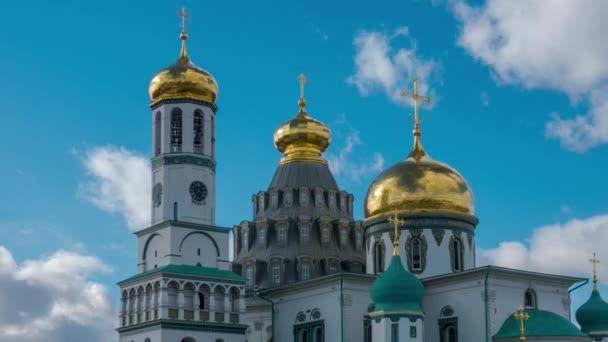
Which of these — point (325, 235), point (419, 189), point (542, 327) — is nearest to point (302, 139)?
point (325, 235)

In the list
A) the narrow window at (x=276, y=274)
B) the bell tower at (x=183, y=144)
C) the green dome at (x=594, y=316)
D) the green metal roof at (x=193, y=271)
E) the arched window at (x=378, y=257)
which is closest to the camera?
the green metal roof at (x=193, y=271)

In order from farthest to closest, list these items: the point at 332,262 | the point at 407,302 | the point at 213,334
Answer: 1. the point at 332,262
2. the point at 213,334
3. the point at 407,302

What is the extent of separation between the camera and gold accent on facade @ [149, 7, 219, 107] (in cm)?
4250

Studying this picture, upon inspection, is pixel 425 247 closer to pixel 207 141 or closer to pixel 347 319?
pixel 347 319

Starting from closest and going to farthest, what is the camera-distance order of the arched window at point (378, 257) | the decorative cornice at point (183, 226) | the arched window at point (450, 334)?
the arched window at point (450, 334) < the decorative cornice at point (183, 226) < the arched window at point (378, 257)

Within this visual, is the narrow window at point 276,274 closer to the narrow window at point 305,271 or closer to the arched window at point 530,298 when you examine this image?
the narrow window at point 305,271

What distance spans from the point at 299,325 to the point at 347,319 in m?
2.80

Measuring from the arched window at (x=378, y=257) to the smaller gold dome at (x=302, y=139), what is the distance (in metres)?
8.88

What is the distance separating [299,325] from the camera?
43656 mm

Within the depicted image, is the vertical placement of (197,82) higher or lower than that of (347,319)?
higher

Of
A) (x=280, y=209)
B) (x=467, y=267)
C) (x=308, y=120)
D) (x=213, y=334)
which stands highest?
(x=308, y=120)

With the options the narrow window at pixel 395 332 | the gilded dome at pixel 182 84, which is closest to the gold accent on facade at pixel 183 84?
the gilded dome at pixel 182 84

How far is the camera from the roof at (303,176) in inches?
2040

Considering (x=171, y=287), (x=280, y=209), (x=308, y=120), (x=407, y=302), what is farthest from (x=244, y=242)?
(x=407, y=302)
